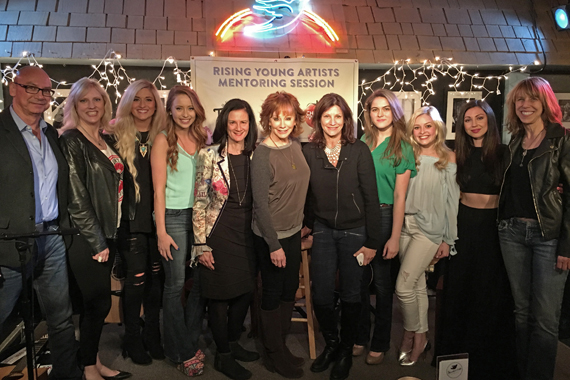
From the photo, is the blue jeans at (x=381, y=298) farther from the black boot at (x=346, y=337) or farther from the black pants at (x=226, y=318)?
the black pants at (x=226, y=318)

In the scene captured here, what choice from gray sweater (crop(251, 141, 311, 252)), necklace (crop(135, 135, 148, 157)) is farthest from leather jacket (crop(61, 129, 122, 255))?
gray sweater (crop(251, 141, 311, 252))

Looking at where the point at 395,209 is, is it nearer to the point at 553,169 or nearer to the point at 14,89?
the point at 553,169

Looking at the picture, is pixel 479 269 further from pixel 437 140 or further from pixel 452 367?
pixel 452 367

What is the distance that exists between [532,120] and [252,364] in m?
2.27

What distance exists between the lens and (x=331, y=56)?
3918 mm

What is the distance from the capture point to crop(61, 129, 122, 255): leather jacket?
2225 millimetres

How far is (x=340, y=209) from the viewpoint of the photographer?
2.47m

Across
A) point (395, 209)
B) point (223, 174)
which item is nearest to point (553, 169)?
point (395, 209)

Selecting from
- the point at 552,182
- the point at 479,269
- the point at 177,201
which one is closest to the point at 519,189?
the point at 552,182

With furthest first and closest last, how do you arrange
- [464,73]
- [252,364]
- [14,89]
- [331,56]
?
[464,73], [331,56], [252,364], [14,89]

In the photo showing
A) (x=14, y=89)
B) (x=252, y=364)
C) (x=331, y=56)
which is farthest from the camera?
(x=331, y=56)

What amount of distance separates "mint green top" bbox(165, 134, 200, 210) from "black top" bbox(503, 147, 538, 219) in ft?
6.08

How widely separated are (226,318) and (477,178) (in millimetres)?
1790

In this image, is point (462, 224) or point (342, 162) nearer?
point (342, 162)
